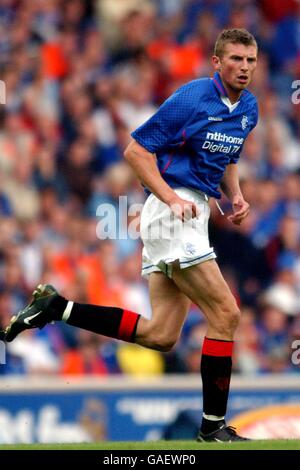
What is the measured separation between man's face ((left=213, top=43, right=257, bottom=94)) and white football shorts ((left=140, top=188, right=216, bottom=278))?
645 millimetres

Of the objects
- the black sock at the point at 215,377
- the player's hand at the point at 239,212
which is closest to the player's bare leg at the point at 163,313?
the black sock at the point at 215,377

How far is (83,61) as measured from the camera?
1442 cm

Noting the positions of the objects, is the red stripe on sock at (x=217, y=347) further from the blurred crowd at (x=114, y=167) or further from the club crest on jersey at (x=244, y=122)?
the blurred crowd at (x=114, y=167)

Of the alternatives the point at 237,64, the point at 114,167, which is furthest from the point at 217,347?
the point at 114,167

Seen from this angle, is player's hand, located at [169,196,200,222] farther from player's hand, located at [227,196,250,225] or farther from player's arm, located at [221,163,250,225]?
player's arm, located at [221,163,250,225]

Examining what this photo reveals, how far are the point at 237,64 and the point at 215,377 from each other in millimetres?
1727

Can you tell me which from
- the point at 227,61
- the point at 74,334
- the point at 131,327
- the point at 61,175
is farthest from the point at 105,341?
the point at 227,61

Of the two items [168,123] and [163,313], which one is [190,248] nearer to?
[163,313]

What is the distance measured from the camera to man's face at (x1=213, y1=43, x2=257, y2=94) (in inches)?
286

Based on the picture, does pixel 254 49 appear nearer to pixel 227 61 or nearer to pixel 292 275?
pixel 227 61

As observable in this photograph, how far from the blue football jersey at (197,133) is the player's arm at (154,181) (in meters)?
0.06

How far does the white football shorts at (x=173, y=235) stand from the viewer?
7227mm

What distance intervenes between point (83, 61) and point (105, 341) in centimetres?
404

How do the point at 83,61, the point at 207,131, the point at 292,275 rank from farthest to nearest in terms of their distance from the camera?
the point at 83,61, the point at 292,275, the point at 207,131
